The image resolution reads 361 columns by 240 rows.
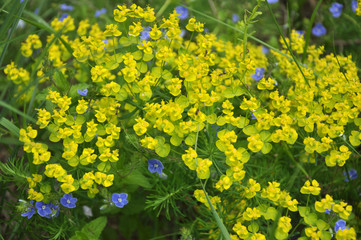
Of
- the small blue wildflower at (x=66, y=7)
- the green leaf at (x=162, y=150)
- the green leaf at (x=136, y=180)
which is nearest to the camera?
the green leaf at (x=162, y=150)

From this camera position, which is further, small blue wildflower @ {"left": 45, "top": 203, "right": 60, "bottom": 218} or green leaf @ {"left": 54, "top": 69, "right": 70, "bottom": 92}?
green leaf @ {"left": 54, "top": 69, "right": 70, "bottom": 92}

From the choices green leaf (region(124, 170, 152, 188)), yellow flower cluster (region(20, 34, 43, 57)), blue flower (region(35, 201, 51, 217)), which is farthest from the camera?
yellow flower cluster (region(20, 34, 43, 57))

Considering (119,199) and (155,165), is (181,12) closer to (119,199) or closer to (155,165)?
(155,165)

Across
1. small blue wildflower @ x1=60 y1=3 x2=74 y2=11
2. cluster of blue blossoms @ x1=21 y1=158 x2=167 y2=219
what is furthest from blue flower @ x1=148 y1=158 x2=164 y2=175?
small blue wildflower @ x1=60 y1=3 x2=74 y2=11

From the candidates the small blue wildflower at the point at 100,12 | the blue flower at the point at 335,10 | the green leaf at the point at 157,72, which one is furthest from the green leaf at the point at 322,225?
the small blue wildflower at the point at 100,12

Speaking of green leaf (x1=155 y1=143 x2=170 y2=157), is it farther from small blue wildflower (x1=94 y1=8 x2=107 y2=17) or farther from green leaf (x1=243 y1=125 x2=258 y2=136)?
small blue wildflower (x1=94 y1=8 x2=107 y2=17)

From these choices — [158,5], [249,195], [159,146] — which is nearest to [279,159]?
[249,195]

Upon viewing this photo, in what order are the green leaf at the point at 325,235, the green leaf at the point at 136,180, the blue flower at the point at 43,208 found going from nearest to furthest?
the green leaf at the point at 325,235 < the blue flower at the point at 43,208 < the green leaf at the point at 136,180

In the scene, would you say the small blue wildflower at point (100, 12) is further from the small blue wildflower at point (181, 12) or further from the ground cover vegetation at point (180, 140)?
the ground cover vegetation at point (180, 140)

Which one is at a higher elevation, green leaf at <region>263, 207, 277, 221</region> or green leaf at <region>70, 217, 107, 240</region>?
green leaf at <region>263, 207, 277, 221</region>
